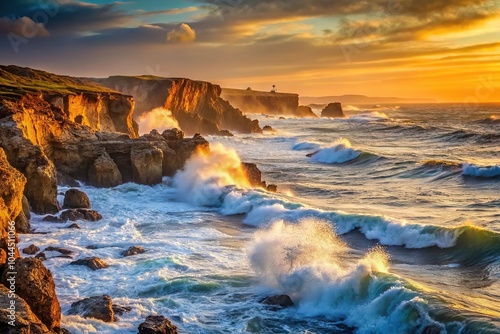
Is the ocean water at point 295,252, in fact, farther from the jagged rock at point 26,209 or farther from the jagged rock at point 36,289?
the jagged rock at point 36,289

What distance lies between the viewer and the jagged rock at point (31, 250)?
17578 mm

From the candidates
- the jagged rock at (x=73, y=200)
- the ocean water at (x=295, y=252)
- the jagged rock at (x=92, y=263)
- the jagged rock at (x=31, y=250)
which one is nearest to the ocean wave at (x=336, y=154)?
the ocean water at (x=295, y=252)

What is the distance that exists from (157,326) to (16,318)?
3177 mm

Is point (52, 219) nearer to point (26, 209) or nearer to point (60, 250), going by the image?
point (26, 209)

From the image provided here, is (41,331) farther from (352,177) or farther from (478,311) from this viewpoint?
(352,177)

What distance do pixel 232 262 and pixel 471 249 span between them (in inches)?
328

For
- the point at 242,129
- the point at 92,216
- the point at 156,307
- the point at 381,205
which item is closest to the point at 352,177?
the point at 381,205

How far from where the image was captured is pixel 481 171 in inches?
1387

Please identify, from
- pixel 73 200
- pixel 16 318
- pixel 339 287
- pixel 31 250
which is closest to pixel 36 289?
pixel 16 318

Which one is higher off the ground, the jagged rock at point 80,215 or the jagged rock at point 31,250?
the jagged rock at point 80,215

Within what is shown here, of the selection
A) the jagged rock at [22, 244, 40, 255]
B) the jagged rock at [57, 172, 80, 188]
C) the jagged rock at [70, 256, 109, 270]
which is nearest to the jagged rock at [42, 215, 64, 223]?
the jagged rock at [22, 244, 40, 255]

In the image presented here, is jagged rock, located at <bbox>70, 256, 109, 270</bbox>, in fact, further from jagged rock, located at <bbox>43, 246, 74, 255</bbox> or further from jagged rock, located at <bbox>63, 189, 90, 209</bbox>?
jagged rock, located at <bbox>63, 189, 90, 209</bbox>

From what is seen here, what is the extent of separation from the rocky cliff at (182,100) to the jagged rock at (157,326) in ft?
191

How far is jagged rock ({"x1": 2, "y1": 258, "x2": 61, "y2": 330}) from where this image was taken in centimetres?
1105
